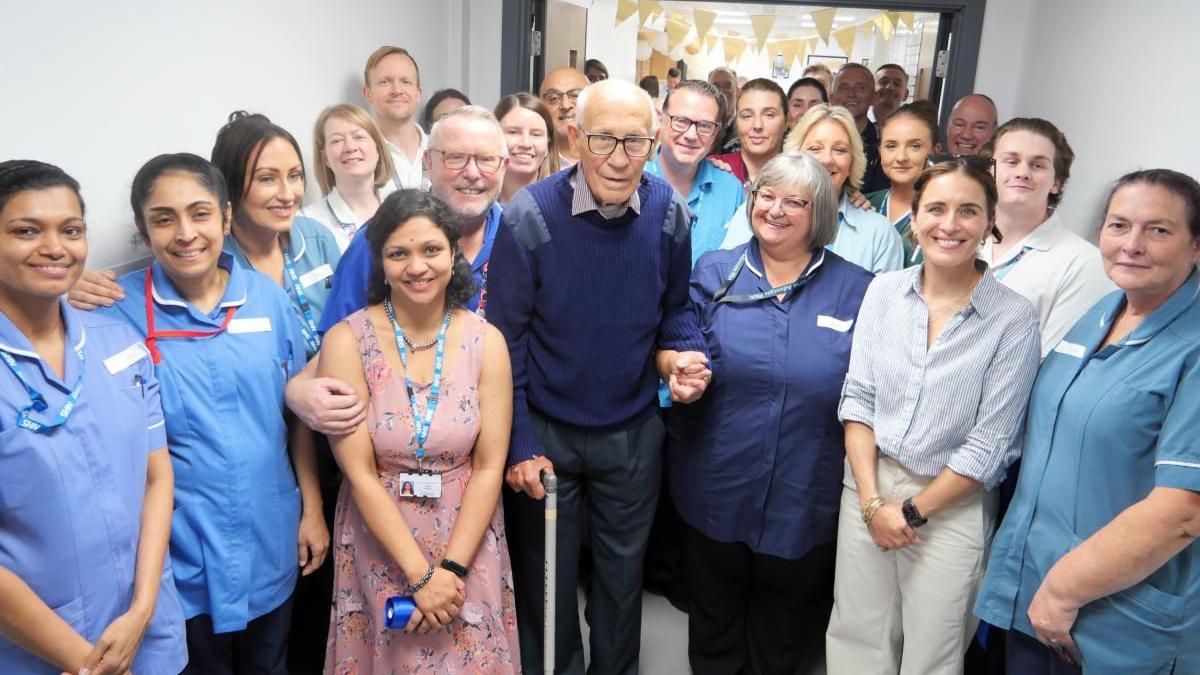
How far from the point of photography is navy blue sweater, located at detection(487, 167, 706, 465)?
6.67 feet

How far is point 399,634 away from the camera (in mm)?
1938

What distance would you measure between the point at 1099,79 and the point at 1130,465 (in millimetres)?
2656

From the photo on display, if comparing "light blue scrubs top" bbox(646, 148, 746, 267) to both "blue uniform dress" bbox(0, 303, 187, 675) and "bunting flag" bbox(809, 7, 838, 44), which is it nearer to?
"blue uniform dress" bbox(0, 303, 187, 675)

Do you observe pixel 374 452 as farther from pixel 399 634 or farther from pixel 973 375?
pixel 973 375

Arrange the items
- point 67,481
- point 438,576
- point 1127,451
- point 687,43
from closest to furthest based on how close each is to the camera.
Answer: point 67,481 < point 1127,451 < point 438,576 < point 687,43

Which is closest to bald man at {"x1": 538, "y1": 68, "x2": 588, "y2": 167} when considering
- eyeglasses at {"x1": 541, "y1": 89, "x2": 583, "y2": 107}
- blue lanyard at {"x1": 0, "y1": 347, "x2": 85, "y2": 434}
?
eyeglasses at {"x1": 541, "y1": 89, "x2": 583, "y2": 107}

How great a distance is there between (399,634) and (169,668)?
0.52 m

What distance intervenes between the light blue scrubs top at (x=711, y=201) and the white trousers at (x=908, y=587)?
3.91 feet

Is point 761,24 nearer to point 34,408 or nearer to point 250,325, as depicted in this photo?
point 250,325

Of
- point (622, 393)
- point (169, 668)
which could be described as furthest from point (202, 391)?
point (622, 393)

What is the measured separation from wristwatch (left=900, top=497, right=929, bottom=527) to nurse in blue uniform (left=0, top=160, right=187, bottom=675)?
182cm

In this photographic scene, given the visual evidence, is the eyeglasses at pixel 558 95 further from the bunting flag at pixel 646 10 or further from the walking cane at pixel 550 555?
the bunting flag at pixel 646 10

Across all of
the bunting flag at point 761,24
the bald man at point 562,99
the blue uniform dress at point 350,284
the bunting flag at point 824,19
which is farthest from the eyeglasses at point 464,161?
the bunting flag at point 761,24

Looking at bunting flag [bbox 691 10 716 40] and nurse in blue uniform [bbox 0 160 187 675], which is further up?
bunting flag [bbox 691 10 716 40]
